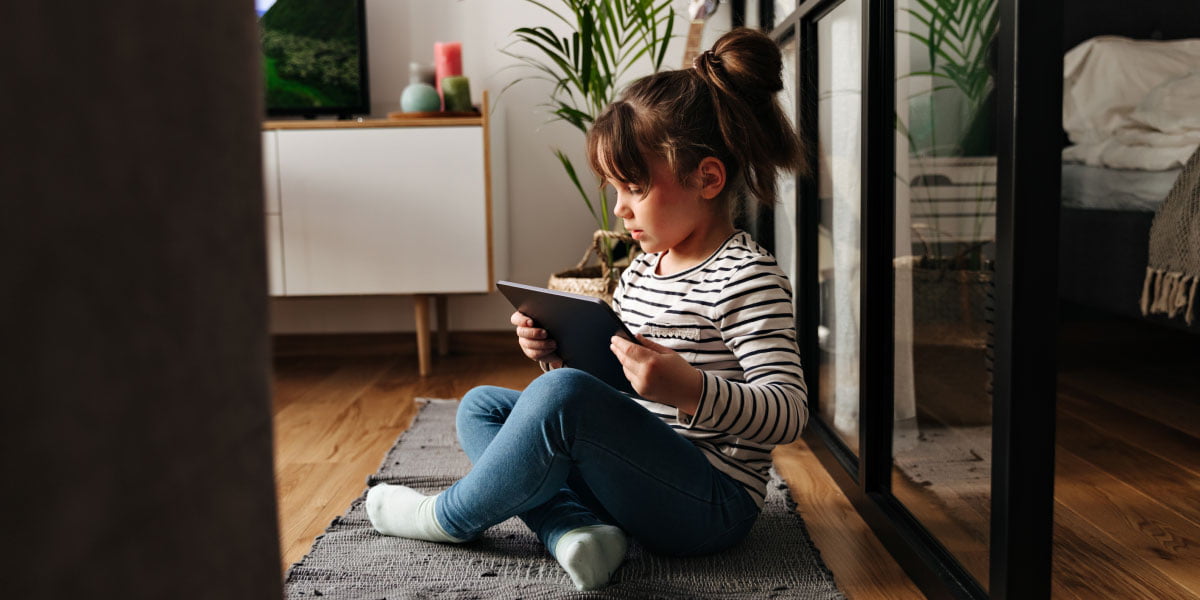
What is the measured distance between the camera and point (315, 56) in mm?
2629

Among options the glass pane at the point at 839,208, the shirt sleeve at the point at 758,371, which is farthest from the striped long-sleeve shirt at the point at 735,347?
the glass pane at the point at 839,208

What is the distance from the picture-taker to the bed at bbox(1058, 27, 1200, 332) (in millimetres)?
1795

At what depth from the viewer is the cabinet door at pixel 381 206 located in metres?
2.37

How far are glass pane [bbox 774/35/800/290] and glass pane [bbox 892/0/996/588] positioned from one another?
0.56m

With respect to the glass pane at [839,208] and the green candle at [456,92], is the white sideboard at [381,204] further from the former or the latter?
the glass pane at [839,208]

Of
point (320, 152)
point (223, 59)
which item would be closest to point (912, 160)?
point (223, 59)

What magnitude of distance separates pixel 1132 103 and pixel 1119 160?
0.32 metres

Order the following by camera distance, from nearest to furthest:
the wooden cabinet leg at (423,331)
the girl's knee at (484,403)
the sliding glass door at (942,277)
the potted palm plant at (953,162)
A: the sliding glass door at (942,277) → the potted palm plant at (953,162) → the girl's knee at (484,403) → the wooden cabinet leg at (423,331)

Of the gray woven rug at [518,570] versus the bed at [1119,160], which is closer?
the gray woven rug at [518,570]

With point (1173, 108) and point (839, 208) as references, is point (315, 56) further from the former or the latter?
point (1173, 108)

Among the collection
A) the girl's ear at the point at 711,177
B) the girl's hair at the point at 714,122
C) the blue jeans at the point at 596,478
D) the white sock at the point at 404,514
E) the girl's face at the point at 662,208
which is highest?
the girl's hair at the point at 714,122

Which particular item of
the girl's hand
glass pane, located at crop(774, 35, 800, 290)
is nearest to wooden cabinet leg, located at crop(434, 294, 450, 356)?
glass pane, located at crop(774, 35, 800, 290)

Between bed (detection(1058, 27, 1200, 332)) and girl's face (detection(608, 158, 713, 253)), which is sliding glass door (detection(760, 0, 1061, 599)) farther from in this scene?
bed (detection(1058, 27, 1200, 332))

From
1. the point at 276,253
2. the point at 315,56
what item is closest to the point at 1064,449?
the point at 276,253
